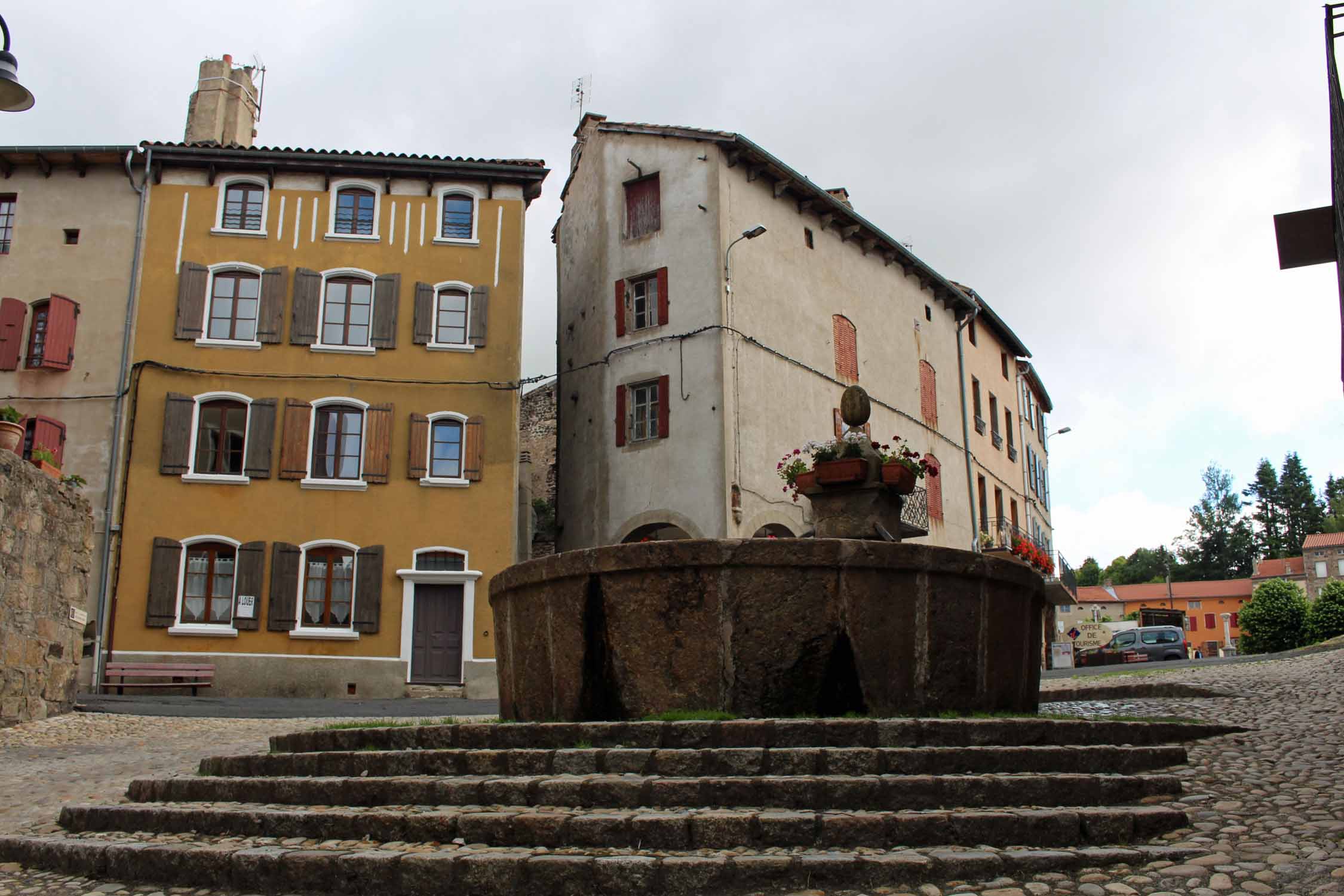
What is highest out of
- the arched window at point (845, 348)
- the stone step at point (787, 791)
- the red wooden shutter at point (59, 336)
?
the arched window at point (845, 348)

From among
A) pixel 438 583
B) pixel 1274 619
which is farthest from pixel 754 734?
pixel 1274 619

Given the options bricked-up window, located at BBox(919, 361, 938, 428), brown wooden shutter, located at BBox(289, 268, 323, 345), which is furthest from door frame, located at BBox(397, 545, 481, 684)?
bricked-up window, located at BBox(919, 361, 938, 428)

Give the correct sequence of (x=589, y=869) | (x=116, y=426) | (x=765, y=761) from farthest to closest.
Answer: (x=116, y=426), (x=765, y=761), (x=589, y=869)

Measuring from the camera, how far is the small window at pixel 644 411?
936 inches

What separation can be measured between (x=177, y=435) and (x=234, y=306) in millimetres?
2813

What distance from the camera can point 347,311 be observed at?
23.7 meters

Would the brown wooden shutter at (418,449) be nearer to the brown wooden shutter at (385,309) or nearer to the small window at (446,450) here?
the small window at (446,450)

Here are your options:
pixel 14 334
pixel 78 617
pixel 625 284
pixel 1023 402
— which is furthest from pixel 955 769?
pixel 1023 402

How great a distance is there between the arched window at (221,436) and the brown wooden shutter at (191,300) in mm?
1459

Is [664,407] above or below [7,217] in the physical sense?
below

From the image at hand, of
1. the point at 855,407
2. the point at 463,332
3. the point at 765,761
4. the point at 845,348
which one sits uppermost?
the point at 845,348

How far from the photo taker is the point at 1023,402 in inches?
1640

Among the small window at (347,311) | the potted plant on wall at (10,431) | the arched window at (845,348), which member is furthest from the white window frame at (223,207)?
the arched window at (845,348)

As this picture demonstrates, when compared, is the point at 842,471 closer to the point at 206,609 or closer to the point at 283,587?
the point at 283,587
